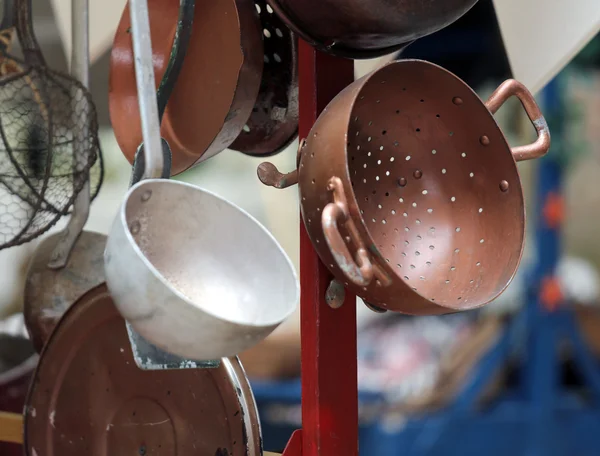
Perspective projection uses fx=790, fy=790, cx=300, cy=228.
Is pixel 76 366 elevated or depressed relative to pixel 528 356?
elevated

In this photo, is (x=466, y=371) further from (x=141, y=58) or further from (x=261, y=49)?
(x=141, y=58)

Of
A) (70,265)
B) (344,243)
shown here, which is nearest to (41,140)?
(70,265)

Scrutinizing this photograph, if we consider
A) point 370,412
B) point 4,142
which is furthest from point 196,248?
point 370,412

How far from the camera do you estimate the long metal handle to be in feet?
2.57

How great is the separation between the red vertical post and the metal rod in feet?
0.40

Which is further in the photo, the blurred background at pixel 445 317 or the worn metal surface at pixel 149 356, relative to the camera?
the blurred background at pixel 445 317

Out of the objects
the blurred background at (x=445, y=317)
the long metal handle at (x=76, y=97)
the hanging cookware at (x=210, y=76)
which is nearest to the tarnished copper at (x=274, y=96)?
the hanging cookware at (x=210, y=76)

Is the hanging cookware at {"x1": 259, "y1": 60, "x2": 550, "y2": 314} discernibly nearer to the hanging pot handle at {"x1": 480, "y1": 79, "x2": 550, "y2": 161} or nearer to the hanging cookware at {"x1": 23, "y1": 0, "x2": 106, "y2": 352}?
the hanging pot handle at {"x1": 480, "y1": 79, "x2": 550, "y2": 161}

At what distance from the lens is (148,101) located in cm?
48

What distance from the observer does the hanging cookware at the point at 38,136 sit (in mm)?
783

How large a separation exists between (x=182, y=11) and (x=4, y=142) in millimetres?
315

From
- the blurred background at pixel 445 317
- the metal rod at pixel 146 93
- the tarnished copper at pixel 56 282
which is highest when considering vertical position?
the metal rod at pixel 146 93

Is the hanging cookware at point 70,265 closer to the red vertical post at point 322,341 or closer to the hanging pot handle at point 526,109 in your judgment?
the red vertical post at point 322,341

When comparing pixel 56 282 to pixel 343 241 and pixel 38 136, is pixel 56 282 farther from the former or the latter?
pixel 343 241
